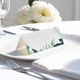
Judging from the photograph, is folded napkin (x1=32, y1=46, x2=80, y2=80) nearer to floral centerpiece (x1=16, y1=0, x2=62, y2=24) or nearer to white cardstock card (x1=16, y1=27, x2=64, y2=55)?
white cardstock card (x1=16, y1=27, x2=64, y2=55)

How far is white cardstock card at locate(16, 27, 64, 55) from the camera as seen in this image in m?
0.57

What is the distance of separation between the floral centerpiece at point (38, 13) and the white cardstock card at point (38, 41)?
1.25 ft

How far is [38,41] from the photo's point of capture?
595 millimetres

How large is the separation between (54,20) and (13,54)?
0.53 meters

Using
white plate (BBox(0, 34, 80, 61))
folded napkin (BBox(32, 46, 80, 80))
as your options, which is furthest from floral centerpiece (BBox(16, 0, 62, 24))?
folded napkin (BBox(32, 46, 80, 80))

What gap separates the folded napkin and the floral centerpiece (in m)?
0.46

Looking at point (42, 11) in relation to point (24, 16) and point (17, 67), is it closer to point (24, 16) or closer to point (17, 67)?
point (24, 16)

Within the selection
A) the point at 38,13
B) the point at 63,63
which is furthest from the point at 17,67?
the point at 38,13

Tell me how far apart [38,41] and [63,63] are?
0.12 meters

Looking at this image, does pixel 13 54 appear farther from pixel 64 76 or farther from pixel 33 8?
pixel 33 8

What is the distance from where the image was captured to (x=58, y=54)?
0.55m

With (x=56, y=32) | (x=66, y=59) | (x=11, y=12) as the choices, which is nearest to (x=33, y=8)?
(x=56, y=32)

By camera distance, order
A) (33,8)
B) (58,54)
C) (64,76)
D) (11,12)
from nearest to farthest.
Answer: (64,76) < (58,54) < (33,8) < (11,12)

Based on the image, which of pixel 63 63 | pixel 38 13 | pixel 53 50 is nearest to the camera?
pixel 63 63
